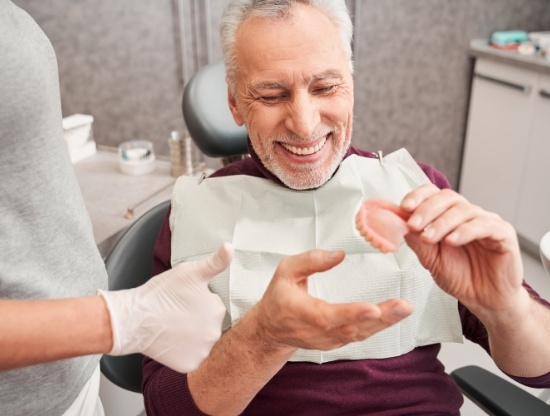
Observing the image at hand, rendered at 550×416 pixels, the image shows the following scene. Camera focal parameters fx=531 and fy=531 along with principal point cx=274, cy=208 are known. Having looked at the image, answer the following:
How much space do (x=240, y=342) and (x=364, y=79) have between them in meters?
2.77

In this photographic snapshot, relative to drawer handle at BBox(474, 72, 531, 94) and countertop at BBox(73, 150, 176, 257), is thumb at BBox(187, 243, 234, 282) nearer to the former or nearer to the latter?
countertop at BBox(73, 150, 176, 257)

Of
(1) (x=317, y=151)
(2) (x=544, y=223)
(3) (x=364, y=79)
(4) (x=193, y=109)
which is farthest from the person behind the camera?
(3) (x=364, y=79)

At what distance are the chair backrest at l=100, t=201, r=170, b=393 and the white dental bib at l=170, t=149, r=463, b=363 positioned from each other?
0.08 metres

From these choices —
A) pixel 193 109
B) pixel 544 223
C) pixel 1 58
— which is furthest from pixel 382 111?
pixel 1 58

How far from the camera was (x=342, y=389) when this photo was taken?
113cm

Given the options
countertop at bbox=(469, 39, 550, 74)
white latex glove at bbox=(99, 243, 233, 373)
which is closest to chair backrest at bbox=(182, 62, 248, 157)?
white latex glove at bbox=(99, 243, 233, 373)

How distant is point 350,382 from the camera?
114 centimetres

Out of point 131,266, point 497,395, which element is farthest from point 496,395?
point 131,266

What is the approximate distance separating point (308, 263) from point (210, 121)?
109 cm

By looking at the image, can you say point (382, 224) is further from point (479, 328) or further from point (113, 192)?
point (113, 192)

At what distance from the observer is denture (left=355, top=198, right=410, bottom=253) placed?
2.63ft

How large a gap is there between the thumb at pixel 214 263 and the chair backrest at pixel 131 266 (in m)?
0.49

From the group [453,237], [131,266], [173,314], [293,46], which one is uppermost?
A: [293,46]

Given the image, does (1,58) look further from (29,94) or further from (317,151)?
(317,151)
